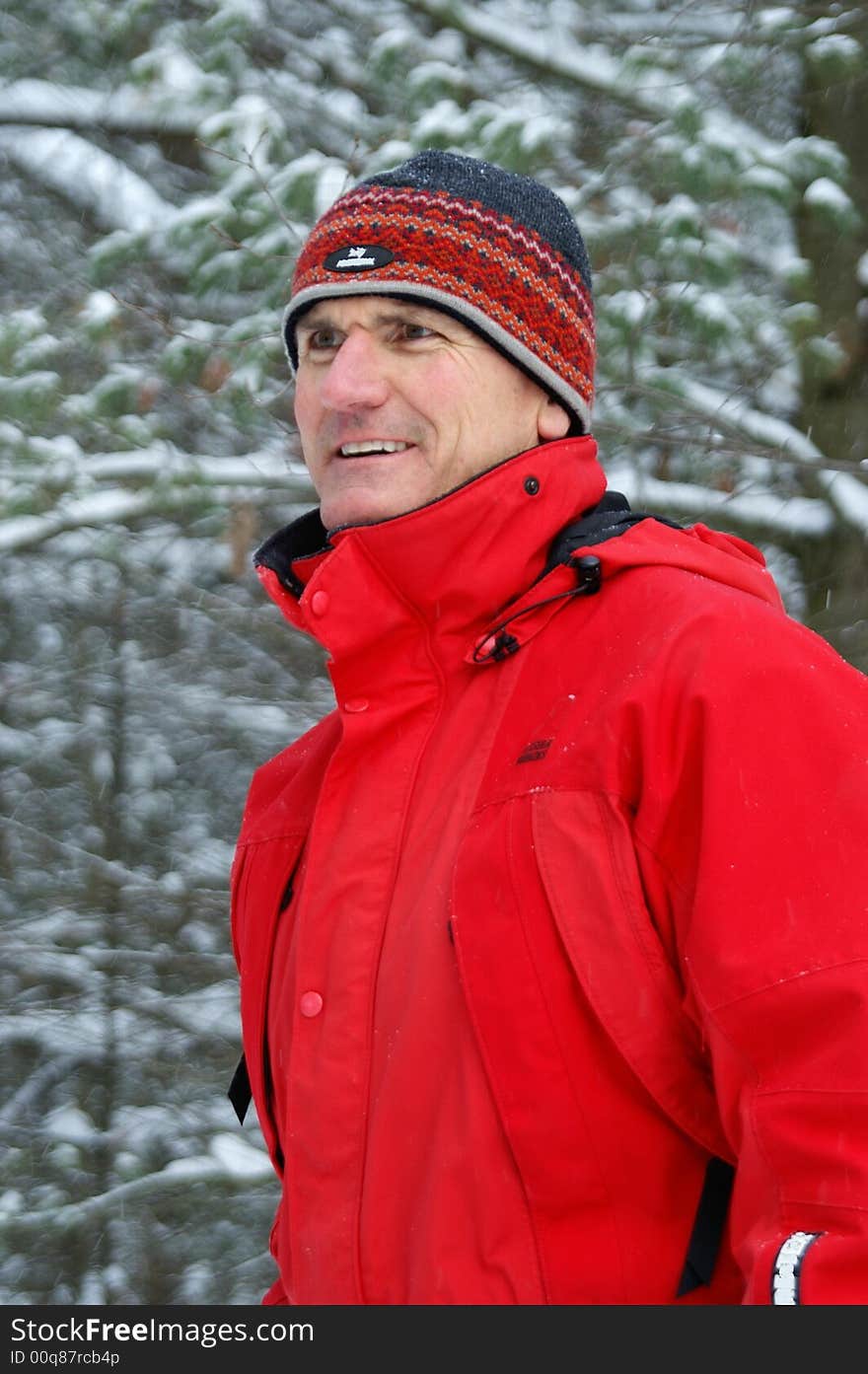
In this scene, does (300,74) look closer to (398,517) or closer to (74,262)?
(74,262)

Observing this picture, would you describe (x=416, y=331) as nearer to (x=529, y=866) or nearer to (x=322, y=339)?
(x=322, y=339)

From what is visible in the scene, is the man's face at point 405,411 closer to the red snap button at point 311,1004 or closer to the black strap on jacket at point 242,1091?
the red snap button at point 311,1004

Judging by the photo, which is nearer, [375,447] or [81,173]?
[375,447]

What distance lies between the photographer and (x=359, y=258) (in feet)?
6.21

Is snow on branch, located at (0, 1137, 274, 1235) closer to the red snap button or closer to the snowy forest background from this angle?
the snowy forest background

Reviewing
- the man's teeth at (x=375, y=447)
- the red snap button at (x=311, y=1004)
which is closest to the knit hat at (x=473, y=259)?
the man's teeth at (x=375, y=447)

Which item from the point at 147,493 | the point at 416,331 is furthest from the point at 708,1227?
the point at 147,493

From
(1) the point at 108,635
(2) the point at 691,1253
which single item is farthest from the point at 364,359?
(1) the point at 108,635

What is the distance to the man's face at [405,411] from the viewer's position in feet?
6.01

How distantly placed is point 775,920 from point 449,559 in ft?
2.17

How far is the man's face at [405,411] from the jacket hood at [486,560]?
0.28 feet

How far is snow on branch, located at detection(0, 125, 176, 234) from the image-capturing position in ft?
16.3

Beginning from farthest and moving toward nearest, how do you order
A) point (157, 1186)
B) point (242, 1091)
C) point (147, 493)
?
point (157, 1186) < point (147, 493) < point (242, 1091)

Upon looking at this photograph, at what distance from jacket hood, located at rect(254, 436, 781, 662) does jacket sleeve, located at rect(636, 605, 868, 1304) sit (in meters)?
0.27
